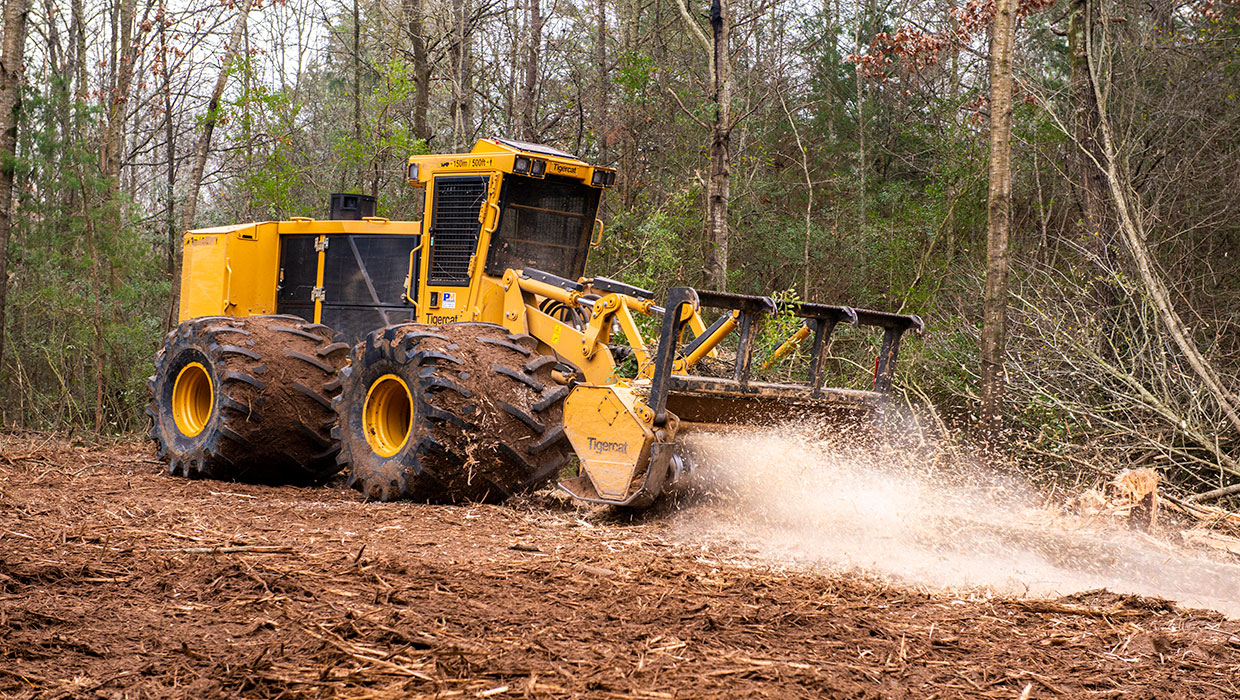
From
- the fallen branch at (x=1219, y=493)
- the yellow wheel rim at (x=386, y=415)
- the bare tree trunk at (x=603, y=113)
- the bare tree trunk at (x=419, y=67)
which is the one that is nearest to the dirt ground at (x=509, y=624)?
the yellow wheel rim at (x=386, y=415)

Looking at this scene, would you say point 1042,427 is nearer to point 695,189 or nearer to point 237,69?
point 695,189

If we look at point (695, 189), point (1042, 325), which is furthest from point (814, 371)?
point (695, 189)

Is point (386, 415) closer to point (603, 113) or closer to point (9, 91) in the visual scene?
point (9, 91)

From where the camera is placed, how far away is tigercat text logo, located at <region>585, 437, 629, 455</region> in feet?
22.2

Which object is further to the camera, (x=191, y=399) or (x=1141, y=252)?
(x=1141, y=252)

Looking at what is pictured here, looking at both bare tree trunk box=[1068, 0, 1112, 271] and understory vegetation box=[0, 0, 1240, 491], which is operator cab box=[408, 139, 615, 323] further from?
bare tree trunk box=[1068, 0, 1112, 271]

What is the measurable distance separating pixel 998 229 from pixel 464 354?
17.8 ft

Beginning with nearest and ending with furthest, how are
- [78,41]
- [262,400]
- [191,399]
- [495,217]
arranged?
[262,400] < [495,217] < [191,399] < [78,41]

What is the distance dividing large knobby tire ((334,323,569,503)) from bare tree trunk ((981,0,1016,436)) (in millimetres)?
4506

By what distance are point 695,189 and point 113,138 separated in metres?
10.7

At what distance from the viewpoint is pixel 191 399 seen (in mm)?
9680

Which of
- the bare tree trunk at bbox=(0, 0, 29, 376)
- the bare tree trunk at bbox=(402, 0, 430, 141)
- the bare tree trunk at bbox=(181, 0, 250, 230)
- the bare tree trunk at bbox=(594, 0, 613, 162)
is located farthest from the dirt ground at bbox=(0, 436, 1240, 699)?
the bare tree trunk at bbox=(402, 0, 430, 141)

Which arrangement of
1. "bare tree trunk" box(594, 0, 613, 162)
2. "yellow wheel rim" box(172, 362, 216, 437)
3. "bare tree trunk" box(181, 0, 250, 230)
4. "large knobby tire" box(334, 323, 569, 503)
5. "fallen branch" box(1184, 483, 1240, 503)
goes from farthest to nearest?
1. "bare tree trunk" box(594, 0, 613, 162)
2. "bare tree trunk" box(181, 0, 250, 230)
3. "yellow wheel rim" box(172, 362, 216, 437)
4. "fallen branch" box(1184, 483, 1240, 503)
5. "large knobby tire" box(334, 323, 569, 503)

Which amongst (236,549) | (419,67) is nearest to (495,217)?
(236,549)
